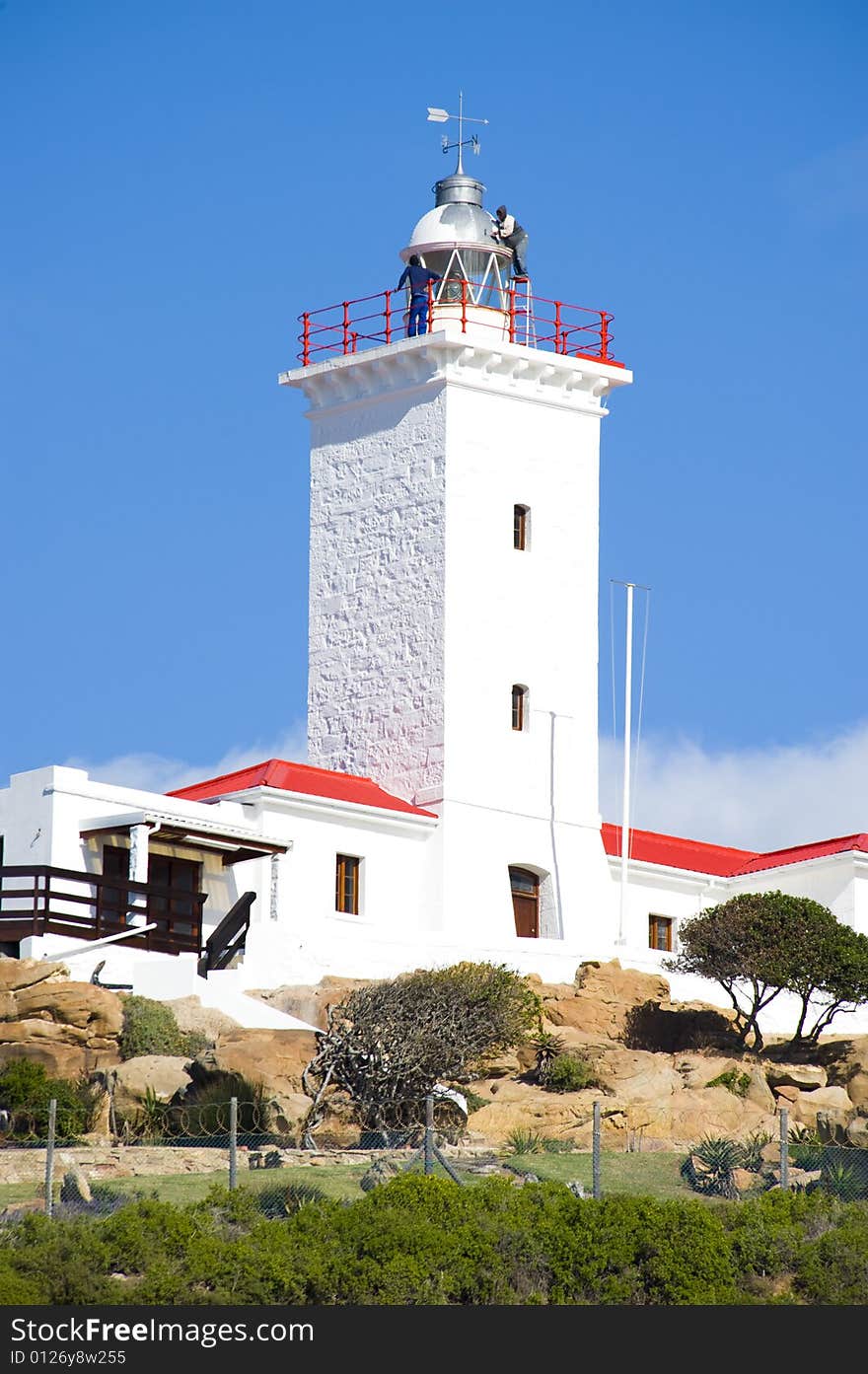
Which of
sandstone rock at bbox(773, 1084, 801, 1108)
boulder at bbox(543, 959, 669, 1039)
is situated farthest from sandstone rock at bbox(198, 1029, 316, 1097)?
sandstone rock at bbox(773, 1084, 801, 1108)

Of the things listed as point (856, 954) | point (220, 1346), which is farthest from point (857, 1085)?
point (220, 1346)

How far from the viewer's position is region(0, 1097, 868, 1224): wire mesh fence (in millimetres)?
26000

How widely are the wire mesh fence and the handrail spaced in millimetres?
5044

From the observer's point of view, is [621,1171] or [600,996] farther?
[600,996]

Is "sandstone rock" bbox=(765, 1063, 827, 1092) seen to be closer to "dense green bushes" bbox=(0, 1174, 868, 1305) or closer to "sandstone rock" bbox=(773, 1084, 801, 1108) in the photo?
"sandstone rock" bbox=(773, 1084, 801, 1108)

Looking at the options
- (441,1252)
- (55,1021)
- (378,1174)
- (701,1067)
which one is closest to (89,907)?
(55,1021)

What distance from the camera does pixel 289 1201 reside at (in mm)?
25531

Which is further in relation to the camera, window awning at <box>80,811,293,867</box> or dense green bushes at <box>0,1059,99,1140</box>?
window awning at <box>80,811,293,867</box>

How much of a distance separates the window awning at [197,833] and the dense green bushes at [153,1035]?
412cm

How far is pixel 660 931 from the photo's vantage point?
4409cm

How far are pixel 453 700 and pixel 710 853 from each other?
677cm

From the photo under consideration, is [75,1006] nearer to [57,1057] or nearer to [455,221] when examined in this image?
[57,1057]

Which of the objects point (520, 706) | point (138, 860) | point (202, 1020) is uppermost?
point (520, 706)

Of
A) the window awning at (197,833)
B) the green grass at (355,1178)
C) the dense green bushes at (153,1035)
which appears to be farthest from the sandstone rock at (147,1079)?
the window awning at (197,833)
